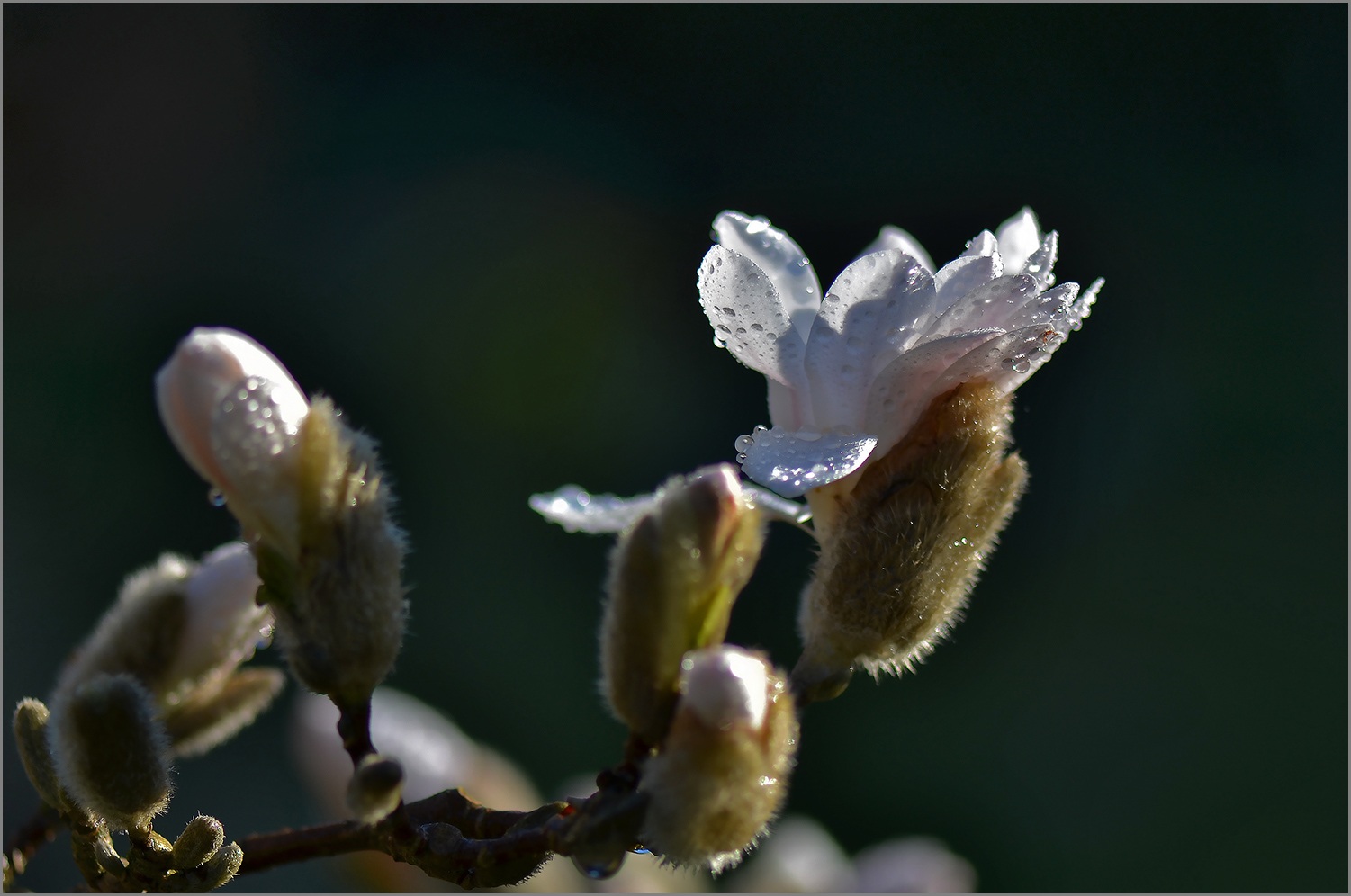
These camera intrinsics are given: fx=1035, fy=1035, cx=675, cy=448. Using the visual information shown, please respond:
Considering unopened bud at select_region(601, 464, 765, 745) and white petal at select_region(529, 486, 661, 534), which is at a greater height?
unopened bud at select_region(601, 464, 765, 745)

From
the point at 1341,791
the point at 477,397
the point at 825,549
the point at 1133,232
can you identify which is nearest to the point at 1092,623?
the point at 1341,791

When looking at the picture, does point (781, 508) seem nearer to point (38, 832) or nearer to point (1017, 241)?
point (1017, 241)

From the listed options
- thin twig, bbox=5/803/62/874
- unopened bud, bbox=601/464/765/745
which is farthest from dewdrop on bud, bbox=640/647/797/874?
thin twig, bbox=5/803/62/874

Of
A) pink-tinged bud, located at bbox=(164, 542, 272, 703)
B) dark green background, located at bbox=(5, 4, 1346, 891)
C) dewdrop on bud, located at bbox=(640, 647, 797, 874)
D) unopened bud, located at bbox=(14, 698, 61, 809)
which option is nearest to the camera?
dewdrop on bud, located at bbox=(640, 647, 797, 874)

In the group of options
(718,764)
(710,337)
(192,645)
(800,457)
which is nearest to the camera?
(718,764)

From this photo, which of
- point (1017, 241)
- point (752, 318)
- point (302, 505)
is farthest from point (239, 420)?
point (1017, 241)

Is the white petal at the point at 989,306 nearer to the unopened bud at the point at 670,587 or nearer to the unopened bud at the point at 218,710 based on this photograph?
the unopened bud at the point at 670,587

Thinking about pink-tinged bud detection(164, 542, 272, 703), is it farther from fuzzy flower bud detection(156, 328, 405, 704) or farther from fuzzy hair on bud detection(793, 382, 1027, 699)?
fuzzy hair on bud detection(793, 382, 1027, 699)
